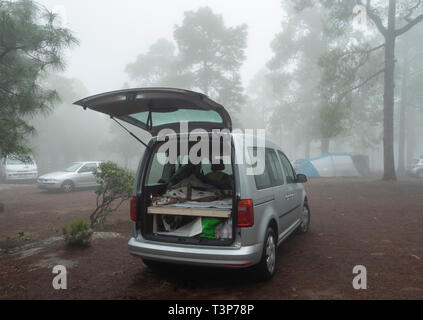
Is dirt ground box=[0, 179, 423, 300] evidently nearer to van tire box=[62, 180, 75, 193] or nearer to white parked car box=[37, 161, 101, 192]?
white parked car box=[37, 161, 101, 192]

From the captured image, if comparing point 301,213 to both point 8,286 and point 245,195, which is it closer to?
point 245,195

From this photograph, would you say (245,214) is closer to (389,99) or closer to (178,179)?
(178,179)

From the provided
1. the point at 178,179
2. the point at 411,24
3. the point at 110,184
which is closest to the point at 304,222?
the point at 178,179

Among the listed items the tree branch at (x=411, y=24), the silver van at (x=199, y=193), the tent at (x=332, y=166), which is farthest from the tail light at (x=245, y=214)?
the tent at (x=332, y=166)

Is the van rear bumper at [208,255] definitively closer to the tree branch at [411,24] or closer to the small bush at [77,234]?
the small bush at [77,234]

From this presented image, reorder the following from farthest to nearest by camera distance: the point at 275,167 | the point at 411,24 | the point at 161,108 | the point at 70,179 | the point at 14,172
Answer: the point at 14,172 → the point at 70,179 → the point at 411,24 → the point at 275,167 → the point at 161,108

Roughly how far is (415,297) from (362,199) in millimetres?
8942

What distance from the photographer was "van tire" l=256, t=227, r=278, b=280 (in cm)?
383

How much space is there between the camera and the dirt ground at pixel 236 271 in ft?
12.2

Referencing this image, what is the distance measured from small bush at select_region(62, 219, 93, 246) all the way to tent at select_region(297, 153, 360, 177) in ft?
66.4

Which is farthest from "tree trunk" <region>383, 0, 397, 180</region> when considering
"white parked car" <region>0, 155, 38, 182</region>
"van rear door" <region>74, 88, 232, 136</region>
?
"white parked car" <region>0, 155, 38, 182</region>

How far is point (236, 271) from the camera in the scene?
397cm

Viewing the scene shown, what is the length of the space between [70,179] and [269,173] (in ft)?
43.8
